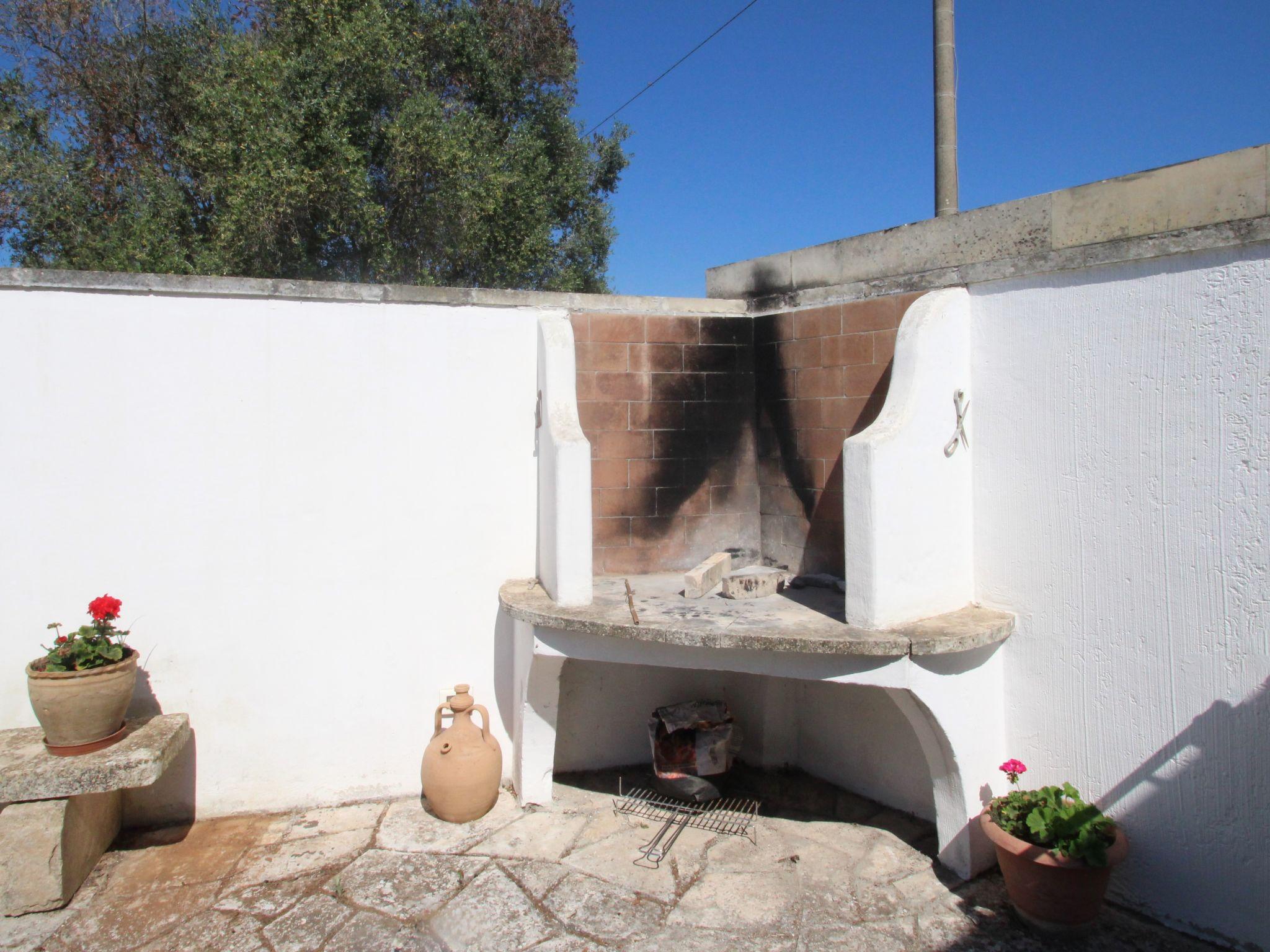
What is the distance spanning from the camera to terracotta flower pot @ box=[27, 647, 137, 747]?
146 inches

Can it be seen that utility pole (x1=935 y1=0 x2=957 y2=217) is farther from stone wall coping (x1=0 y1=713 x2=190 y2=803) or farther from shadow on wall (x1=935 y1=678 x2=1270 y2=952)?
stone wall coping (x1=0 y1=713 x2=190 y2=803)

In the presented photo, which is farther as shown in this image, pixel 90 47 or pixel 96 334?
pixel 90 47

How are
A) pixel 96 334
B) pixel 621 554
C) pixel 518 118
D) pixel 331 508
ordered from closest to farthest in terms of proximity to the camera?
1. pixel 96 334
2. pixel 331 508
3. pixel 621 554
4. pixel 518 118

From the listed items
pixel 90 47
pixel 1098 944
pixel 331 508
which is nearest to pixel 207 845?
pixel 331 508

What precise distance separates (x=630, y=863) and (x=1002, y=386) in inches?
113

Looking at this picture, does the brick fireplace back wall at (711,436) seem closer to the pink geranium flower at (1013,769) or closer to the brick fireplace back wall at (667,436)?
the brick fireplace back wall at (667,436)

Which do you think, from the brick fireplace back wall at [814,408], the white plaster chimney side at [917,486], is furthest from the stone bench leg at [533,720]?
the white plaster chimney side at [917,486]

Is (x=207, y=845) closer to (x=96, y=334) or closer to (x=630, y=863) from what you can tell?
(x=630, y=863)

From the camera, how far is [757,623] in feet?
12.3

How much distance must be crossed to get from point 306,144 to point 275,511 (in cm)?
560

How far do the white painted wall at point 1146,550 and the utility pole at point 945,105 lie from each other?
3.12m

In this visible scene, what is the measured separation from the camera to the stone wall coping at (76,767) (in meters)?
3.60

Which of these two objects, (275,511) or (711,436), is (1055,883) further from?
(275,511)

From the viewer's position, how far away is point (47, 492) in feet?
13.5
